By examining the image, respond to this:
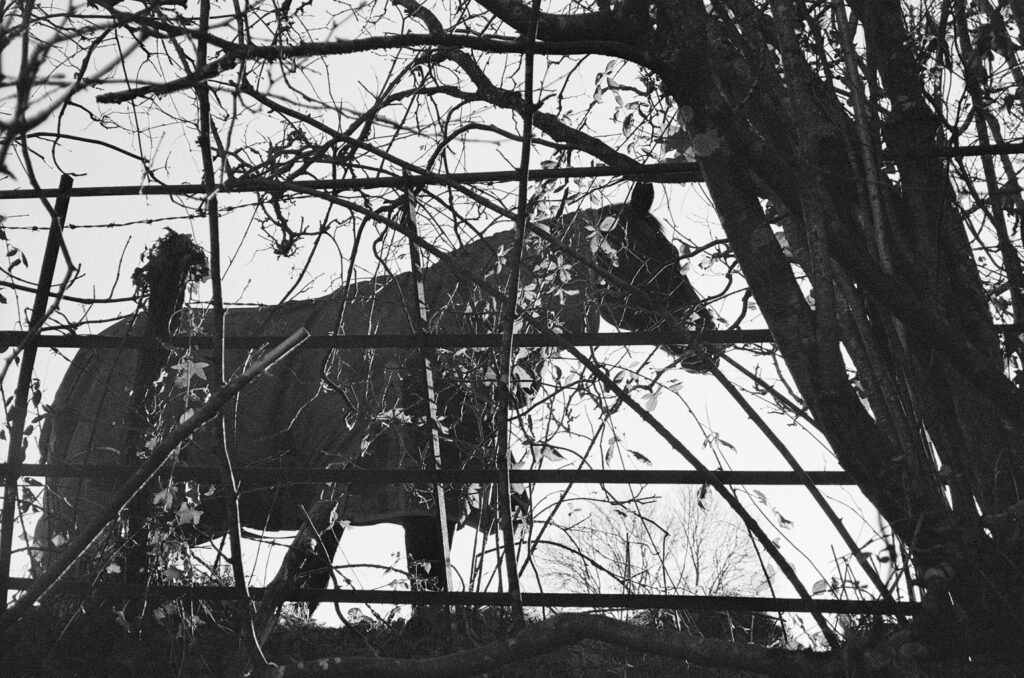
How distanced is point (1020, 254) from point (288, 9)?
1.98m

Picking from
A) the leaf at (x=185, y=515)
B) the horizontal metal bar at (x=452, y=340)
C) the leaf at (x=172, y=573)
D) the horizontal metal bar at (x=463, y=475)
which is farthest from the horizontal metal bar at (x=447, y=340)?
the leaf at (x=172, y=573)

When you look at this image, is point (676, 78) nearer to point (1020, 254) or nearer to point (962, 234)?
point (962, 234)

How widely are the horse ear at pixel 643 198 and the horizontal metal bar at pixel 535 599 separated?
1.97 metres

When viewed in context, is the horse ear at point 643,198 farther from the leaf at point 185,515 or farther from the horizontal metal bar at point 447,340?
the leaf at point 185,515

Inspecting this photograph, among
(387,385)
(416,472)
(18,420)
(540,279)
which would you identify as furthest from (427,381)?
(18,420)

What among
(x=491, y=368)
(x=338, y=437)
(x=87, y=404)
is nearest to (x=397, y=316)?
(x=338, y=437)

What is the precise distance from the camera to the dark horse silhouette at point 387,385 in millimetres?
2760

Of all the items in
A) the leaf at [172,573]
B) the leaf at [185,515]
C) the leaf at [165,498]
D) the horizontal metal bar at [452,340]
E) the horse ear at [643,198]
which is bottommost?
the leaf at [172,573]

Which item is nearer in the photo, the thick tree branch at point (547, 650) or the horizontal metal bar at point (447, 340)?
the thick tree branch at point (547, 650)

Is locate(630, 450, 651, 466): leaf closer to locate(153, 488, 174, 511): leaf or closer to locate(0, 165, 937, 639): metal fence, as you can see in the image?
locate(0, 165, 937, 639): metal fence

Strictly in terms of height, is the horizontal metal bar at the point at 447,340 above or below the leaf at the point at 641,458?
above

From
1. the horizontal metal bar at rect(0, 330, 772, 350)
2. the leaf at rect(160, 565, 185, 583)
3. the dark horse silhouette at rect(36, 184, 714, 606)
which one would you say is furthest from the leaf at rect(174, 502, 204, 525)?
the horizontal metal bar at rect(0, 330, 772, 350)

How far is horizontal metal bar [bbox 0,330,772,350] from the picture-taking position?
2.47 meters

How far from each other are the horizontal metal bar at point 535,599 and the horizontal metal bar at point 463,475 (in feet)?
0.96
